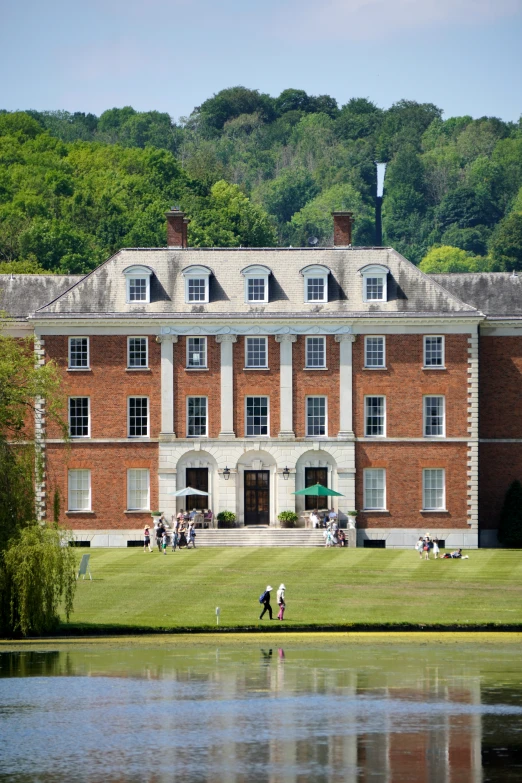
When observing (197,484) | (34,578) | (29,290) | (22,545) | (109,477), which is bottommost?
(34,578)

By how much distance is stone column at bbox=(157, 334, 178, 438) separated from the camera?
275 feet

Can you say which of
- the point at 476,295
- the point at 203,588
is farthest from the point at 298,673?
the point at 476,295

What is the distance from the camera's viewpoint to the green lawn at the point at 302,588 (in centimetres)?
5991

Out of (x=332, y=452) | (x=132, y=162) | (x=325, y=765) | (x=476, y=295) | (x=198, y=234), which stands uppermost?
(x=132, y=162)

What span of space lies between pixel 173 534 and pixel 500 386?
17.3m

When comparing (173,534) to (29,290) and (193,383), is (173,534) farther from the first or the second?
(29,290)

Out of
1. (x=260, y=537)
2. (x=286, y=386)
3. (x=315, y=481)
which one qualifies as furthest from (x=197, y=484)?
(x=286, y=386)

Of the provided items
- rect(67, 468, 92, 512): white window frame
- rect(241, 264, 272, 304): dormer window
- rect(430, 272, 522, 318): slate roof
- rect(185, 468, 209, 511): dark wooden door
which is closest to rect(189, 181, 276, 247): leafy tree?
rect(430, 272, 522, 318): slate roof

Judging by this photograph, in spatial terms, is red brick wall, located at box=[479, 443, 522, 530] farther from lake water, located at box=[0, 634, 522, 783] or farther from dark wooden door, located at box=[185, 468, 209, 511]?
lake water, located at box=[0, 634, 522, 783]

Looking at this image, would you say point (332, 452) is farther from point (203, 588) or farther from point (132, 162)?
point (132, 162)

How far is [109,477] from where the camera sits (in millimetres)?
83812

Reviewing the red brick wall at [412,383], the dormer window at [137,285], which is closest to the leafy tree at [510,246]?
the red brick wall at [412,383]

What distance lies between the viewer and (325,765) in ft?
132

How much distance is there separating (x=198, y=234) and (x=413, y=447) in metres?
62.1
